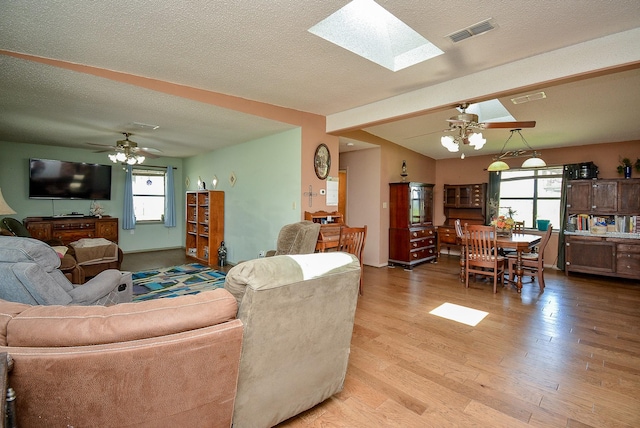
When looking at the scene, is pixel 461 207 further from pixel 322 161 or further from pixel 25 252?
pixel 25 252

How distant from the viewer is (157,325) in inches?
48.4

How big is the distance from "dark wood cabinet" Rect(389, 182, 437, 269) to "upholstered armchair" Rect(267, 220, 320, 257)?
280 cm

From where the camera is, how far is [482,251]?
4.68m

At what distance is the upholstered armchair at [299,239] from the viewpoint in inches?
147

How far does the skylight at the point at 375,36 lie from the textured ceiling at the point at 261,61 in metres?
0.10

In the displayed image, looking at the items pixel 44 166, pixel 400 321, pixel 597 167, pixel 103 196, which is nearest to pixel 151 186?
pixel 103 196

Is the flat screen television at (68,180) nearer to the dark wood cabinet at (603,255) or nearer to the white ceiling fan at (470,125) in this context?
the white ceiling fan at (470,125)

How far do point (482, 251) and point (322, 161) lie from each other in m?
2.84

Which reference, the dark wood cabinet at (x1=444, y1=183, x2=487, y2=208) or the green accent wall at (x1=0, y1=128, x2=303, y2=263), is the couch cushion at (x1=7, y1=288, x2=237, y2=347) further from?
the dark wood cabinet at (x1=444, y1=183, x2=487, y2=208)

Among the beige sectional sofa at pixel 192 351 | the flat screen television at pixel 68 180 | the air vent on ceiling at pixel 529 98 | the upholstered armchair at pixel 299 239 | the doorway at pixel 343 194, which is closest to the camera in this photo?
the beige sectional sofa at pixel 192 351

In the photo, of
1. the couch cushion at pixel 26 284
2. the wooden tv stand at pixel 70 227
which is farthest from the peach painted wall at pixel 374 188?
the wooden tv stand at pixel 70 227

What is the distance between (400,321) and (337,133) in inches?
120

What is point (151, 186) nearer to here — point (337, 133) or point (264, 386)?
point (337, 133)

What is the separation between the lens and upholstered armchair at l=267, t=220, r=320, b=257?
3744 millimetres
